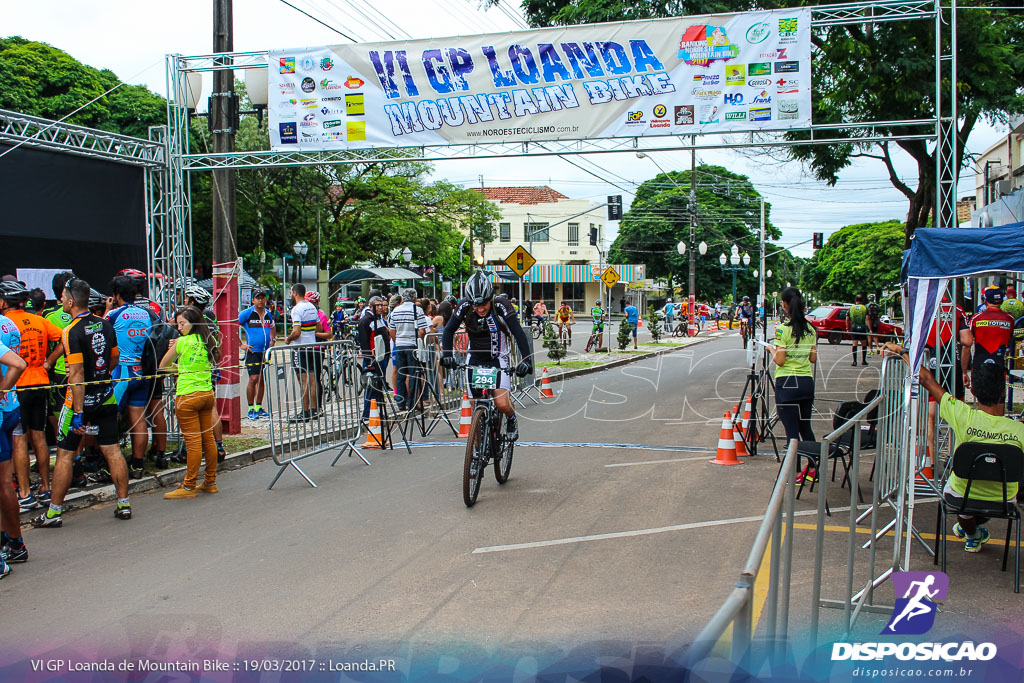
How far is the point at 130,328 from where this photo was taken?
837cm

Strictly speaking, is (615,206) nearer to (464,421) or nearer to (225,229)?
(464,421)

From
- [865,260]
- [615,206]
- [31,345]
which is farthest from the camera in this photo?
[865,260]

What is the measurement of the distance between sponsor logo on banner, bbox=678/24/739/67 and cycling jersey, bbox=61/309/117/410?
9.07m

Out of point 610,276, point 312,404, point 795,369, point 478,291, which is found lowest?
point 312,404

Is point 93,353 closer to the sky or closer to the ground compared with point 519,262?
closer to the ground

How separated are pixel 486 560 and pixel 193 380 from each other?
12.8 ft

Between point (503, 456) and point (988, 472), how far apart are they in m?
4.35

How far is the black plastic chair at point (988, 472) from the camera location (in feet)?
18.4

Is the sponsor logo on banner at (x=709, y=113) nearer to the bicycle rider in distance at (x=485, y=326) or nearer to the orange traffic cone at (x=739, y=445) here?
the orange traffic cone at (x=739, y=445)

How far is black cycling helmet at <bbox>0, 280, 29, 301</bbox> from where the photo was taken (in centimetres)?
679

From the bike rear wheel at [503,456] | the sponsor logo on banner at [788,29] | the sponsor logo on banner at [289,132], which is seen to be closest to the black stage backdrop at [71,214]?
the sponsor logo on banner at [289,132]

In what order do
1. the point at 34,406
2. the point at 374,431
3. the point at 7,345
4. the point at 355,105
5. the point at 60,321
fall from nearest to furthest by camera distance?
1. the point at 7,345
2. the point at 34,406
3. the point at 60,321
4. the point at 374,431
5. the point at 355,105

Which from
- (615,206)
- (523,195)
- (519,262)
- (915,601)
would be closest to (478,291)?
(915,601)

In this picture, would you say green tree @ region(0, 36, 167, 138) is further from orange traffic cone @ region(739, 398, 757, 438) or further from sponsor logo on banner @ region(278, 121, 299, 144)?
orange traffic cone @ region(739, 398, 757, 438)
